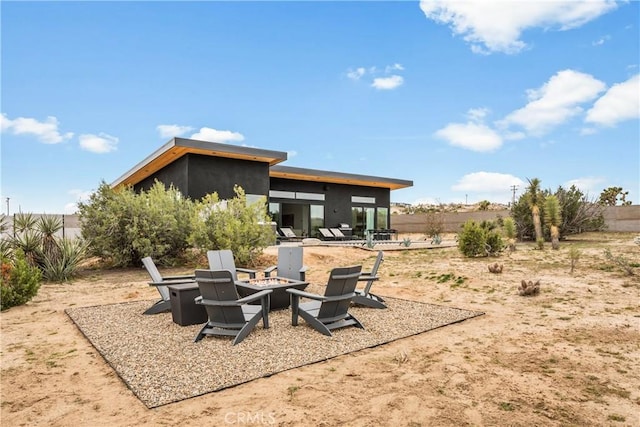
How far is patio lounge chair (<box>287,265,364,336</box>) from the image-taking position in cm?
454

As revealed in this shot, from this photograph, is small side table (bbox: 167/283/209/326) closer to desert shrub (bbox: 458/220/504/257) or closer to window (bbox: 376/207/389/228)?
desert shrub (bbox: 458/220/504/257)

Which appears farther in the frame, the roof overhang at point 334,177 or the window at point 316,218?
the window at point 316,218

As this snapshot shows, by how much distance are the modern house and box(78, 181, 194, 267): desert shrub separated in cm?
305

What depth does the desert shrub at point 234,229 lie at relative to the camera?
10109mm

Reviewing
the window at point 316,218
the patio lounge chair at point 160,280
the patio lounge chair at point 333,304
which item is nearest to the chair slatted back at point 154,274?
the patio lounge chair at point 160,280

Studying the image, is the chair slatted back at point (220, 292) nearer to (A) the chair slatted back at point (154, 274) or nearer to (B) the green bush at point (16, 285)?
(A) the chair slatted back at point (154, 274)

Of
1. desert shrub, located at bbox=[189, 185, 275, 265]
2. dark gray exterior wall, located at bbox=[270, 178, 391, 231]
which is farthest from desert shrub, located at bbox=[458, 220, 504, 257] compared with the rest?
dark gray exterior wall, located at bbox=[270, 178, 391, 231]

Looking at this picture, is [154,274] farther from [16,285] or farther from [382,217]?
[382,217]

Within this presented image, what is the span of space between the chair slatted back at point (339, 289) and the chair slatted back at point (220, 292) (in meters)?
1.02

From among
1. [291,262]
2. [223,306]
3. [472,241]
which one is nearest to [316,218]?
[472,241]

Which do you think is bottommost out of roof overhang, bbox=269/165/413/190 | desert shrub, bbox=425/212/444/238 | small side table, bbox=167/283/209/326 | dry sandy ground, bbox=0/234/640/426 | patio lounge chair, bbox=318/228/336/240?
dry sandy ground, bbox=0/234/640/426

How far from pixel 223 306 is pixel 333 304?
1.32m

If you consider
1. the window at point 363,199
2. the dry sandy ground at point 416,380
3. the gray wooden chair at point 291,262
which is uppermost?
the window at point 363,199

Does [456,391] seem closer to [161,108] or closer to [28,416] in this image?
[28,416]
